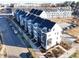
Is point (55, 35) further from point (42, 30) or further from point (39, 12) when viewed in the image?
point (39, 12)

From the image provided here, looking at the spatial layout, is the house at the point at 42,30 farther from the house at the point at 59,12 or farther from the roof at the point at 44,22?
the house at the point at 59,12

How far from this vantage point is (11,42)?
282cm

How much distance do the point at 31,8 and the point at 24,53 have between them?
718 millimetres

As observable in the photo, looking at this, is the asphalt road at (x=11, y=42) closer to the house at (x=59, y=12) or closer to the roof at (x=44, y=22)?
the roof at (x=44, y=22)

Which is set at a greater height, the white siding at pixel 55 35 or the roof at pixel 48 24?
the roof at pixel 48 24

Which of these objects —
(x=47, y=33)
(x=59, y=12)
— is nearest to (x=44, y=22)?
(x=47, y=33)

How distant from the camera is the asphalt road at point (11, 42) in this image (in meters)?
2.77

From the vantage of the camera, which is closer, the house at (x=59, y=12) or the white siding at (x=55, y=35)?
the white siding at (x=55, y=35)

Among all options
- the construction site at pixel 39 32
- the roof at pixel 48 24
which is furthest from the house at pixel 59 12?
the roof at pixel 48 24

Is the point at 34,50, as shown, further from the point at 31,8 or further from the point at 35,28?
the point at 31,8

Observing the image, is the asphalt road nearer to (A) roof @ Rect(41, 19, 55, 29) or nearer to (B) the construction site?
(B) the construction site

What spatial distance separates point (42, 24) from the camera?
282cm

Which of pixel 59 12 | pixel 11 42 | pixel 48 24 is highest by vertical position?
pixel 59 12

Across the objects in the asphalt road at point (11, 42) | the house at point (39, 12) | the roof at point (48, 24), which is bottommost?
the asphalt road at point (11, 42)
